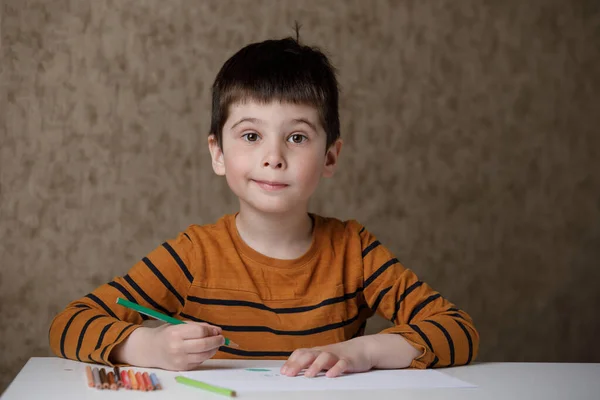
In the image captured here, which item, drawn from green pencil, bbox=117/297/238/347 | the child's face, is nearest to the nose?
the child's face

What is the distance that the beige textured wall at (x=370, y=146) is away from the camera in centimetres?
218

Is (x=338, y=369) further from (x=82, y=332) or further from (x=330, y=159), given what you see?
(x=330, y=159)

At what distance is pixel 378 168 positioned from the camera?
91.0 inches

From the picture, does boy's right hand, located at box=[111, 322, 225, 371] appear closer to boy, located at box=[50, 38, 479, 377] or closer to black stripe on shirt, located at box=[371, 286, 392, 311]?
boy, located at box=[50, 38, 479, 377]

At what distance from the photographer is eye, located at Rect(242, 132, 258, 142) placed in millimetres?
1296

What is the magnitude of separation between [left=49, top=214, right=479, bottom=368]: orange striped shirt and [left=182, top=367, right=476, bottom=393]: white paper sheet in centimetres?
20

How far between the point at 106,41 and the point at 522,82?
3.87ft

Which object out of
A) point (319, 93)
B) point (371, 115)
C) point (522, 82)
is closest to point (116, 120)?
point (371, 115)

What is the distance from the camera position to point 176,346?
3.22ft

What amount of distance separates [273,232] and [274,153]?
0.17m

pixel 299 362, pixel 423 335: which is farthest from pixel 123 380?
pixel 423 335

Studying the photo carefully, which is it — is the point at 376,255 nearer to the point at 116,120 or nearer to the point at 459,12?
the point at 116,120

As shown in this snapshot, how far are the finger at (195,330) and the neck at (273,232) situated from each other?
0.37 meters

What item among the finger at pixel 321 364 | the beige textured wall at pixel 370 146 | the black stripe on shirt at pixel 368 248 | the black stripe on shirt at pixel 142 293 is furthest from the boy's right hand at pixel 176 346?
the beige textured wall at pixel 370 146
